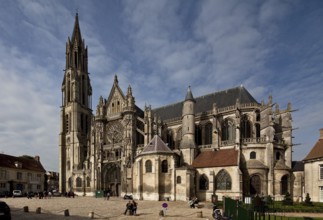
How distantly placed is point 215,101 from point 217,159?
11977 millimetres

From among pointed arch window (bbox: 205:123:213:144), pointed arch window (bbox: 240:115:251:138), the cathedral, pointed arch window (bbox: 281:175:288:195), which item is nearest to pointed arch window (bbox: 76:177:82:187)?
the cathedral

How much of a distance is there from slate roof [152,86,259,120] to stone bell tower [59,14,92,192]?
16150 millimetres

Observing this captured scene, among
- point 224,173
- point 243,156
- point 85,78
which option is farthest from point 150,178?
point 85,78

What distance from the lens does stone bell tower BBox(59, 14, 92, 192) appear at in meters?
56.6

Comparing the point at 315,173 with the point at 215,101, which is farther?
the point at 215,101

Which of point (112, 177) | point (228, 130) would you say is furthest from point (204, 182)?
point (112, 177)

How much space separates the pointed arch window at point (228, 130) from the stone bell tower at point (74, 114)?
25684 mm

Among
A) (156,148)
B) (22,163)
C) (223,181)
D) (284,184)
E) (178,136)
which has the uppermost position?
(178,136)

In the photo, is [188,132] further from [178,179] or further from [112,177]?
[112,177]

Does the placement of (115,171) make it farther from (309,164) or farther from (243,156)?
(309,164)

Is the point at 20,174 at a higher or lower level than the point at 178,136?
lower

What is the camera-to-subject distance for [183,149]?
4156 centimetres

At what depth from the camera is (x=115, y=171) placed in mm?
48406

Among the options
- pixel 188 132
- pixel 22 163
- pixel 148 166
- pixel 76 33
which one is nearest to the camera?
pixel 148 166
